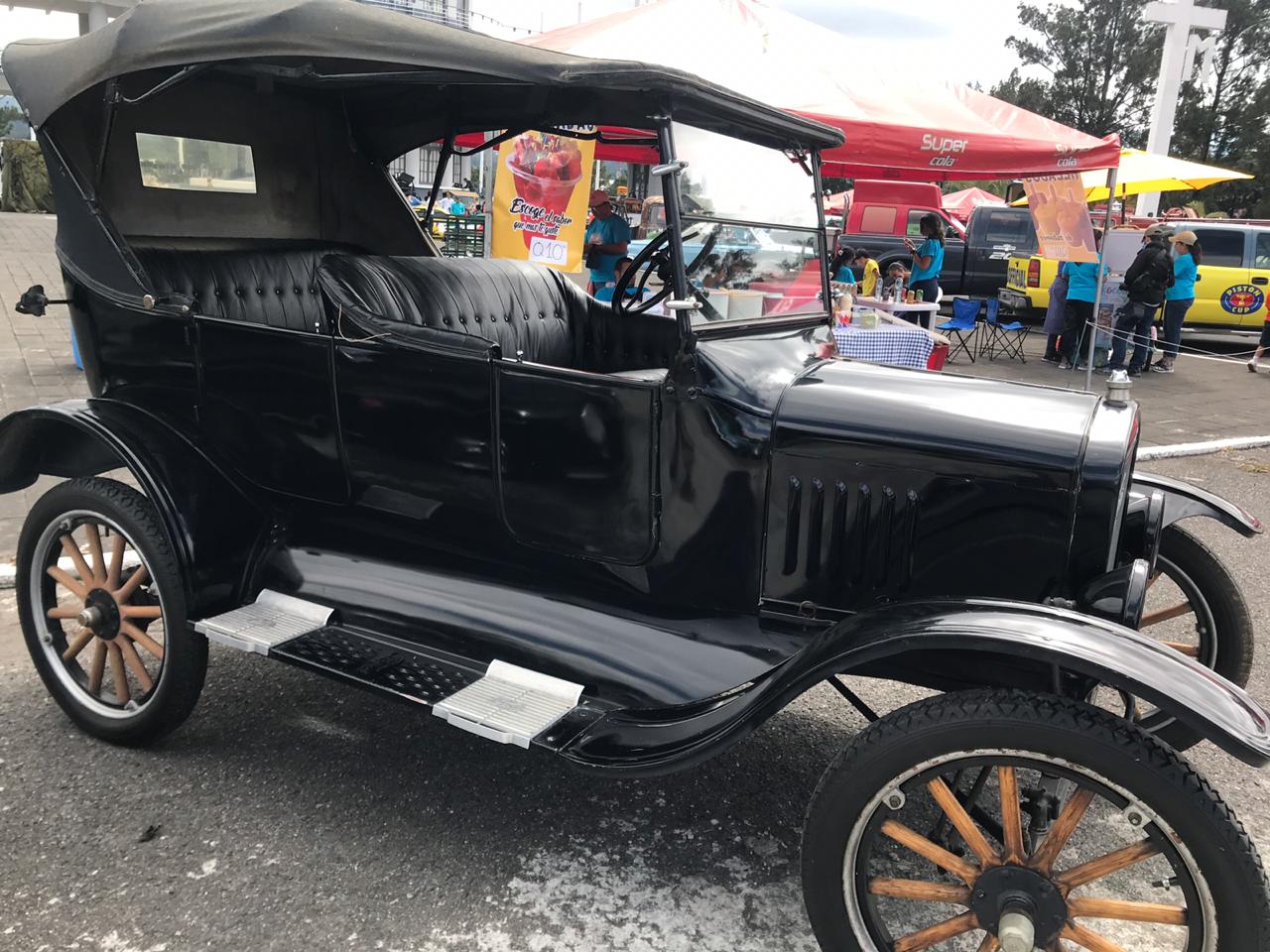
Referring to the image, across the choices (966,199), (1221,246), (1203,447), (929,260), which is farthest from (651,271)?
(966,199)

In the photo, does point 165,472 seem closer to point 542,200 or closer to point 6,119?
point 542,200

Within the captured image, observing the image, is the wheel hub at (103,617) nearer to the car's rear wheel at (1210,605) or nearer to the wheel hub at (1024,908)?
the wheel hub at (1024,908)

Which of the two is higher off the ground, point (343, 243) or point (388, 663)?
point (343, 243)

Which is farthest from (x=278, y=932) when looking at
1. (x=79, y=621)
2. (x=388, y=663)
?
(x=79, y=621)

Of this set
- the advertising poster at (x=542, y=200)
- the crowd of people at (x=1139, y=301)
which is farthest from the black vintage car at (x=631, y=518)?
the crowd of people at (x=1139, y=301)

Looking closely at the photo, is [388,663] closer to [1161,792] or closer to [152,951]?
[152,951]

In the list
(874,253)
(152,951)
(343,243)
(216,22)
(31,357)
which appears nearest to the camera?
(152,951)

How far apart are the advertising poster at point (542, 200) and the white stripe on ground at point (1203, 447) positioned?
14.6 feet

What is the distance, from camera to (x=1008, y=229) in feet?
51.0

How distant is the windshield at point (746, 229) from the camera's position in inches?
96.7

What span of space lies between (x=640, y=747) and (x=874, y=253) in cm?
1479

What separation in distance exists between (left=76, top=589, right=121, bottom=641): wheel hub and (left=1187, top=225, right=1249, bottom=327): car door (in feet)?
43.3

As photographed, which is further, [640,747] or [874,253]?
[874,253]

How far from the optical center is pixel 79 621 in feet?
9.16
